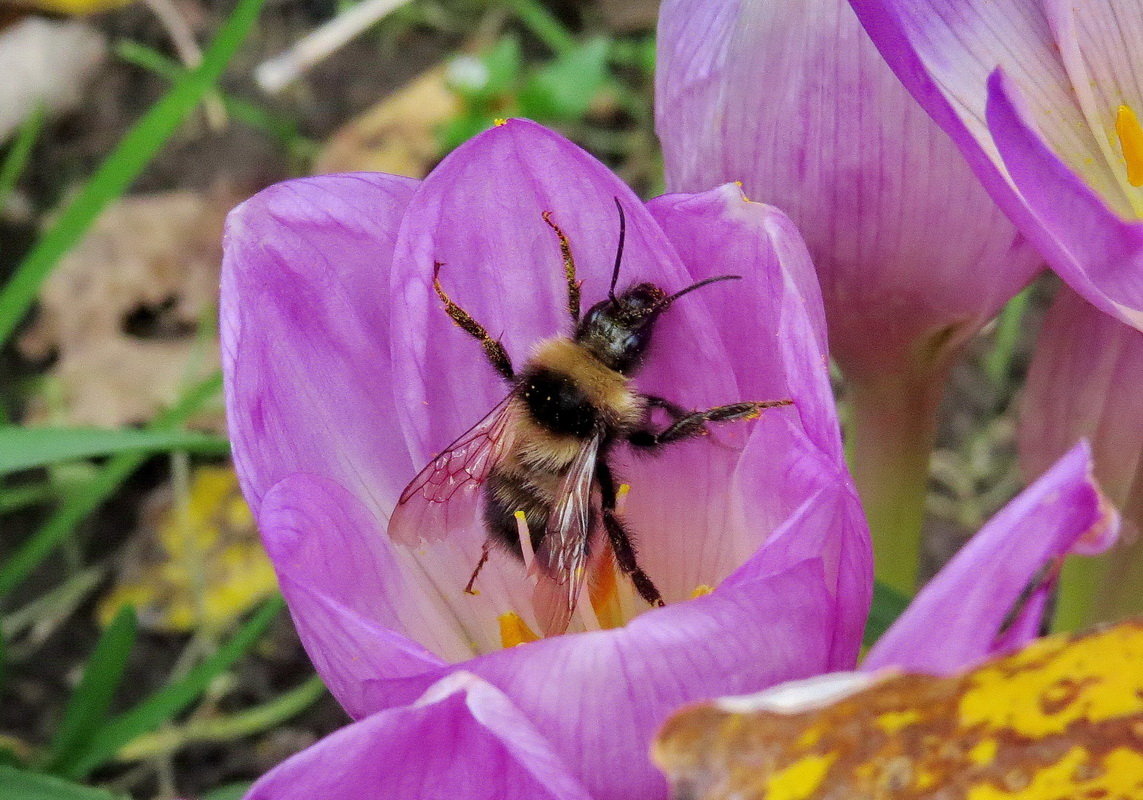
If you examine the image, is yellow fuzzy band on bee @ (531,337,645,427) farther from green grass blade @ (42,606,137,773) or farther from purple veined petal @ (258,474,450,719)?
green grass blade @ (42,606,137,773)

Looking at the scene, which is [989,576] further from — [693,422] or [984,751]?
[693,422]

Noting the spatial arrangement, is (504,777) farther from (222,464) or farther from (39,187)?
(39,187)

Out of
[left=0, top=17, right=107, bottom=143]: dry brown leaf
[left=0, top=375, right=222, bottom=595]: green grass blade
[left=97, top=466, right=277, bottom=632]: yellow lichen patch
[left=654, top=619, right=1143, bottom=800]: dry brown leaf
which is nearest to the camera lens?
[left=654, top=619, right=1143, bottom=800]: dry brown leaf

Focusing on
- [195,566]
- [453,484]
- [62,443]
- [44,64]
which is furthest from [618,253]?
[44,64]

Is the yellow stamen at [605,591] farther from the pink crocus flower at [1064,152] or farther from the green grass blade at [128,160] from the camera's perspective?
the green grass blade at [128,160]

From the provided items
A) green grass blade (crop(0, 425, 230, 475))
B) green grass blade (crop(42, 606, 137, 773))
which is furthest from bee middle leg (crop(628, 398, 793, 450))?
green grass blade (crop(42, 606, 137, 773))

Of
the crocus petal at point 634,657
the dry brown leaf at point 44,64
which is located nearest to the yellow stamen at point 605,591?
the crocus petal at point 634,657

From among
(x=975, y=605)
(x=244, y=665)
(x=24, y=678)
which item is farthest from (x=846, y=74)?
(x=24, y=678)
